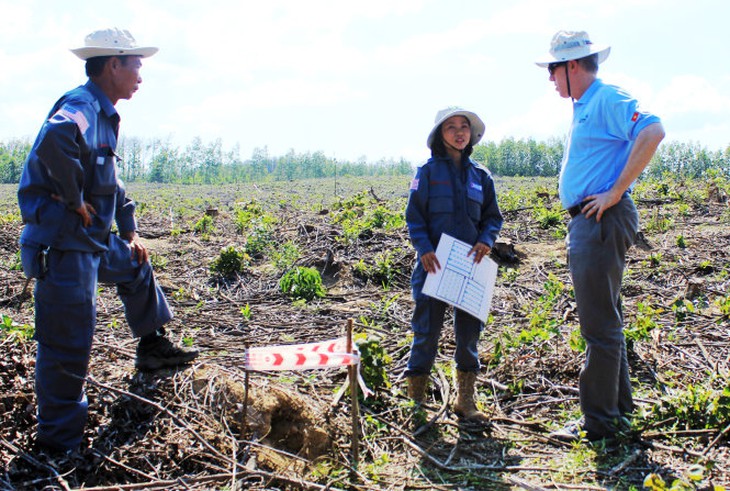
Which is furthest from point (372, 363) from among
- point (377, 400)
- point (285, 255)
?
point (285, 255)

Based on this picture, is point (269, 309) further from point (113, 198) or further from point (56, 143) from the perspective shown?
point (56, 143)

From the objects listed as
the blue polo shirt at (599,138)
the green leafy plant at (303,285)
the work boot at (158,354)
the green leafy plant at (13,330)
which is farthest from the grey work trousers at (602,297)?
the green leafy plant at (303,285)

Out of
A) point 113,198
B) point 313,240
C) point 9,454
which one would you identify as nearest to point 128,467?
point 9,454

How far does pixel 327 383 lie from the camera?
4121mm

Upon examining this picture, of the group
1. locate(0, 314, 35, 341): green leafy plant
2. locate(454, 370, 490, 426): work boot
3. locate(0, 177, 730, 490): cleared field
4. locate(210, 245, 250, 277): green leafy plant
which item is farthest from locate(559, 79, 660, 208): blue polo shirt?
locate(210, 245, 250, 277): green leafy plant

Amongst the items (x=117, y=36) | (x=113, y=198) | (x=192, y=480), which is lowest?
(x=192, y=480)

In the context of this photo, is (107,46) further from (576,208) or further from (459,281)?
(576,208)

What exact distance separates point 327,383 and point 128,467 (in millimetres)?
1502

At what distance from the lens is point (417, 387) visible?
390cm

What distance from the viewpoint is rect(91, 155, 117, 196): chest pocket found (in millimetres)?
3152

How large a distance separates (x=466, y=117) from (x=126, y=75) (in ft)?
6.59

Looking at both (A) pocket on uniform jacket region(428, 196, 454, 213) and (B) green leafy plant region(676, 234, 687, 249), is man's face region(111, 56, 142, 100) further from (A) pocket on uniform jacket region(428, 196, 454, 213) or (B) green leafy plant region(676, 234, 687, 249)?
(B) green leafy plant region(676, 234, 687, 249)

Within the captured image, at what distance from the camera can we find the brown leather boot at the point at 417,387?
3.89m

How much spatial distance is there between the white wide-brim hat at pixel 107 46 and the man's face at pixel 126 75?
6 centimetres
